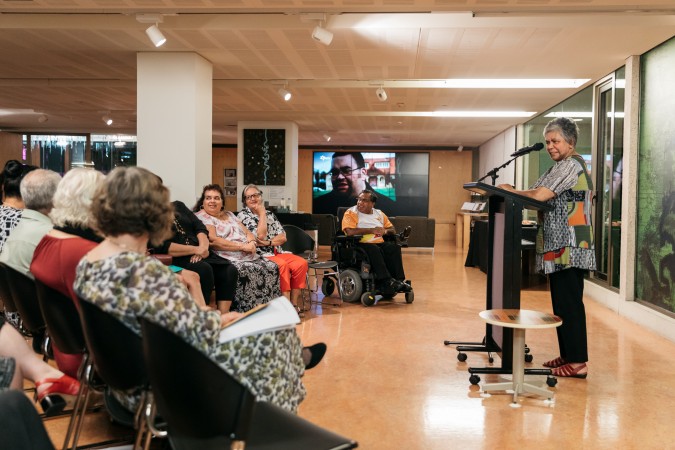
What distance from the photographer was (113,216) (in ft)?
7.07

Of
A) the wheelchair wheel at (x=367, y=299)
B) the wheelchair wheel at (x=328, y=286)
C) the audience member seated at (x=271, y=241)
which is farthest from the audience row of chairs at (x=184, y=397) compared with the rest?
the wheelchair wheel at (x=328, y=286)

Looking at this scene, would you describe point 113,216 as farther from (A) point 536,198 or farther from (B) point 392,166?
(B) point 392,166

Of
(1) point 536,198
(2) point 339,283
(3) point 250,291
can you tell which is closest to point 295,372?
(1) point 536,198

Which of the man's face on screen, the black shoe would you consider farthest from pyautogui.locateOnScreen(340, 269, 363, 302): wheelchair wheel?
the man's face on screen

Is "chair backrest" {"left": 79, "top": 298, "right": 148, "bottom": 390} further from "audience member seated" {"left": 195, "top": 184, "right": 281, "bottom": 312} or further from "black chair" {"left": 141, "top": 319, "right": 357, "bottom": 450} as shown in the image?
"audience member seated" {"left": 195, "top": 184, "right": 281, "bottom": 312}

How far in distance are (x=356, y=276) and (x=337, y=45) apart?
250 centimetres

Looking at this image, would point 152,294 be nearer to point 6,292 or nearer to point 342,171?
point 6,292

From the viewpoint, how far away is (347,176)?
19609 mm

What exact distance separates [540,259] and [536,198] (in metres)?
0.46

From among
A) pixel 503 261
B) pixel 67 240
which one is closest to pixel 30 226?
pixel 67 240

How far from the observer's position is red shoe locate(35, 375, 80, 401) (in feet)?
9.00

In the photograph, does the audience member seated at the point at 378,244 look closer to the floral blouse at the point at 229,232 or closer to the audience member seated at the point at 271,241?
the audience member seated at the point at 271,241

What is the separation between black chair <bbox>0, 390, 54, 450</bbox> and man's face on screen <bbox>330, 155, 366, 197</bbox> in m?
18.0

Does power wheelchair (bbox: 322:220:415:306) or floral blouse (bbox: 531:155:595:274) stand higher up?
floral blouse (bbox: 531:155:595:274)
